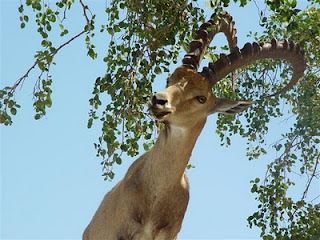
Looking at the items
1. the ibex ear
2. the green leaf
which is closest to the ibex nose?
the ibex ear

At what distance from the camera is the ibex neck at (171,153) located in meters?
7.15

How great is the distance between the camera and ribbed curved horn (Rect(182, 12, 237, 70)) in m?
7.59

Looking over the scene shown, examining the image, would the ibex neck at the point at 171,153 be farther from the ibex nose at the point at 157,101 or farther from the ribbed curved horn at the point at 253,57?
the ribbed curved horn at the point at 253,57

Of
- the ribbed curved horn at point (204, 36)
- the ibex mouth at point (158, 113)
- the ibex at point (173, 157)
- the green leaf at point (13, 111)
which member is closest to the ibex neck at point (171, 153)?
the ibex at point (173, 157)

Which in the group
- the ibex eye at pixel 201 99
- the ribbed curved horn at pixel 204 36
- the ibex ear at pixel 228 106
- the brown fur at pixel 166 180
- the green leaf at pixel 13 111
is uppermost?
the ribbed curved horn at pixel 204 36

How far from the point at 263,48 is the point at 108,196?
2319 mm

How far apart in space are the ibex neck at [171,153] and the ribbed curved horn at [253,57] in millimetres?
627

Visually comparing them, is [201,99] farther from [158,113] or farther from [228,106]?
[158,113]

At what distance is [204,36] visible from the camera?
25.9ft

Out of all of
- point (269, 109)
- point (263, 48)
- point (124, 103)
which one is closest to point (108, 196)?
point (124, 103)

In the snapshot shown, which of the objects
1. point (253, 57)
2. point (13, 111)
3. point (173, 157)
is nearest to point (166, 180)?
point (173, 157)

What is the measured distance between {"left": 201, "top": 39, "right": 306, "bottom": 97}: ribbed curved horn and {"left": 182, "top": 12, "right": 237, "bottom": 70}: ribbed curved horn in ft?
0.62

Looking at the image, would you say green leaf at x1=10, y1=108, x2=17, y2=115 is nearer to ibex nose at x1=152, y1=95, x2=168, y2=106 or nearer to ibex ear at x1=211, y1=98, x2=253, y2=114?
ibex nose at x1=152, y1=95, x2=168, y2=106

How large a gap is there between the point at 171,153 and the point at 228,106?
0.76m
